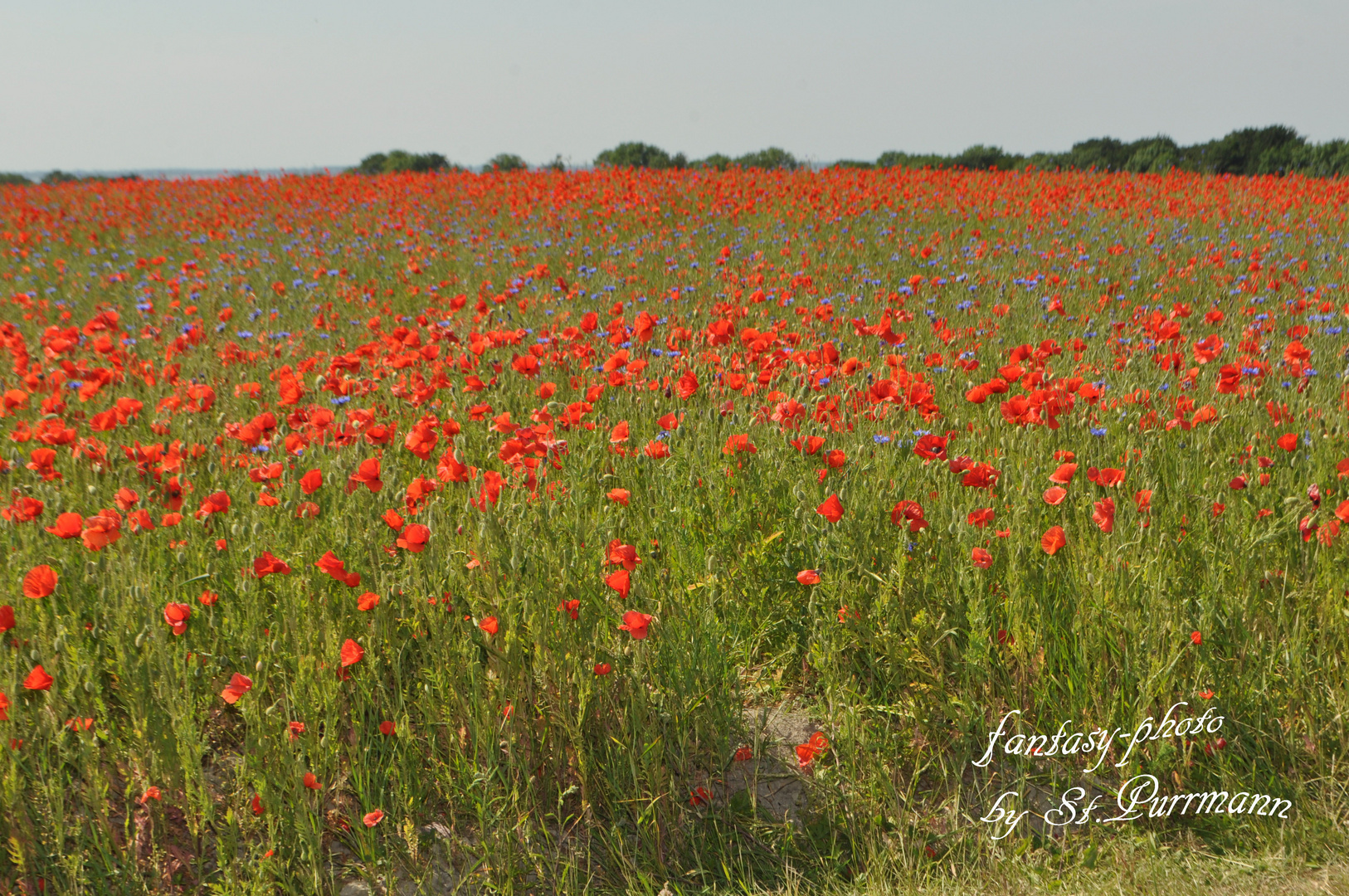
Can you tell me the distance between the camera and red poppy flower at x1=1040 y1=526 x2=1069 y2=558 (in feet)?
7.14

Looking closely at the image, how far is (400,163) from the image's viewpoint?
19.0 metres

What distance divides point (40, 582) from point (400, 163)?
61.9 ft

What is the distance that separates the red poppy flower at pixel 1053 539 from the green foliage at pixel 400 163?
17464 mm

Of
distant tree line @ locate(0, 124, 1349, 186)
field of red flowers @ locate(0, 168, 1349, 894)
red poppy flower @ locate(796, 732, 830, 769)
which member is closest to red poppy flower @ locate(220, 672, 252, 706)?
field of red flowers @ locate(0, 168, 1349, 894)

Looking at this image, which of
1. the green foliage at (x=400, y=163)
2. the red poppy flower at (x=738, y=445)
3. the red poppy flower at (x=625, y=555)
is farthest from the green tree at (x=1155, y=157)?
the red poppy flower at (x=625, y=555)

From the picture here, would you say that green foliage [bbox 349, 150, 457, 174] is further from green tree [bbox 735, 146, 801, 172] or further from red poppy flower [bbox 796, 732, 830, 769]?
red poppy flower [bbox 796, 732, 830, 769]

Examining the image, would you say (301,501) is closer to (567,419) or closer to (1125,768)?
(567,419)

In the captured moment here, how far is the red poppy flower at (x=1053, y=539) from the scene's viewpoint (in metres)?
2.18

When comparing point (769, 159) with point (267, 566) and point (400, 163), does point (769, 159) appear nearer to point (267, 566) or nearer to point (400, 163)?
point (400, 163)

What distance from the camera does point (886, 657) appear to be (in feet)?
7.57

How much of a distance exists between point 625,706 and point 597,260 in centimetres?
597

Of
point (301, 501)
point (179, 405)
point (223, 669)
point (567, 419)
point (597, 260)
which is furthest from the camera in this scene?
point (597, 260)

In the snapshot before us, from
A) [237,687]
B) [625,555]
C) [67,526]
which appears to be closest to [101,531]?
[67,526]

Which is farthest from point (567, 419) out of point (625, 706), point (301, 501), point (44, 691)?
point (44, 691)
